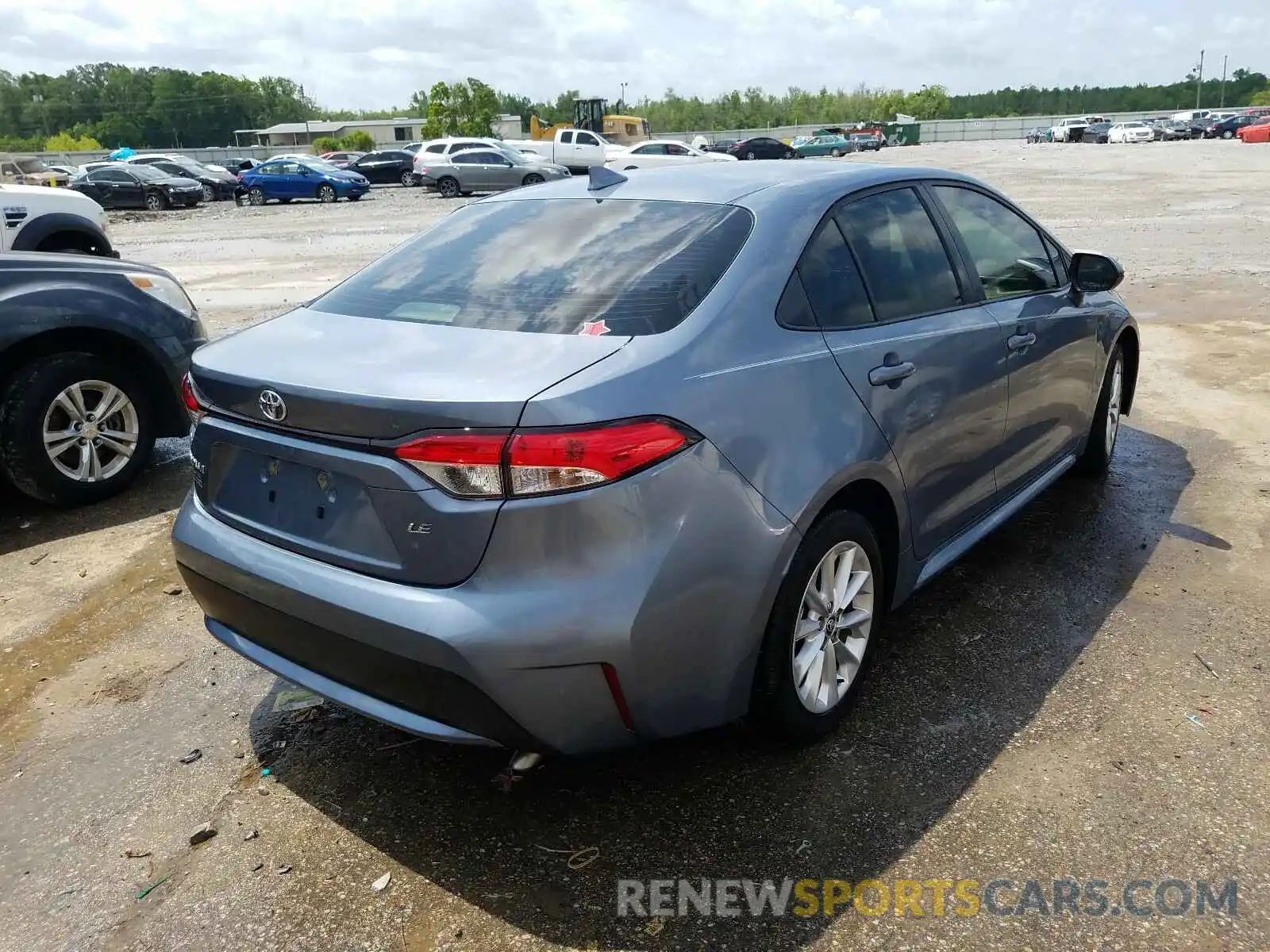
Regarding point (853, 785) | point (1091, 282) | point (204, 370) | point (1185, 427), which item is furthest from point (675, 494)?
point (1185, 427)

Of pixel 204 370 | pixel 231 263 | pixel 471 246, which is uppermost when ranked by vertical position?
pixel 471 246

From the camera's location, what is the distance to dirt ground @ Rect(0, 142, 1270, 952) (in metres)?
2.44

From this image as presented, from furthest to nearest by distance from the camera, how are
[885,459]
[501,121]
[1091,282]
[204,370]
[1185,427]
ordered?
1. [501,121]
2. [1185,427]
3. [1091,282]
4. [885,459]
5. [204,370]

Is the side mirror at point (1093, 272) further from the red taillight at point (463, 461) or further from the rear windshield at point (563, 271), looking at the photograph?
the red taillight at point (463, 461)

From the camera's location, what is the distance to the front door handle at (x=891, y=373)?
9.96ft

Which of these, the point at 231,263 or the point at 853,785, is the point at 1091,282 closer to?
the point at 853,785

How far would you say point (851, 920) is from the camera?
2.38m

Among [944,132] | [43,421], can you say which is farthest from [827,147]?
[43,421]

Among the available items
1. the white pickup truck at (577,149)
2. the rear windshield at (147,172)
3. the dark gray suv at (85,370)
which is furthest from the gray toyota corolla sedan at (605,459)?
the white pickup truck at (577,149)

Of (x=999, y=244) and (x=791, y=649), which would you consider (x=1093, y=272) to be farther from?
(x=791, y=649)

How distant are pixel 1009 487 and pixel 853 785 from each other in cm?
170

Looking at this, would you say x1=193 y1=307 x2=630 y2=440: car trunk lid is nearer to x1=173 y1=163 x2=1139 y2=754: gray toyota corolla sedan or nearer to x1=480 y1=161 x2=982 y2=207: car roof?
x1=173 y1=163 x2=1139 y2=754: gray toyota corolla sedan

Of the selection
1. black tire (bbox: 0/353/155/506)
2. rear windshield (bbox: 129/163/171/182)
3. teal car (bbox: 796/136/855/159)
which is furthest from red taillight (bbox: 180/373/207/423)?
teal car (bbox: 796/136/855/159)

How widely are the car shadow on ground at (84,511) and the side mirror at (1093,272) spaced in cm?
433
